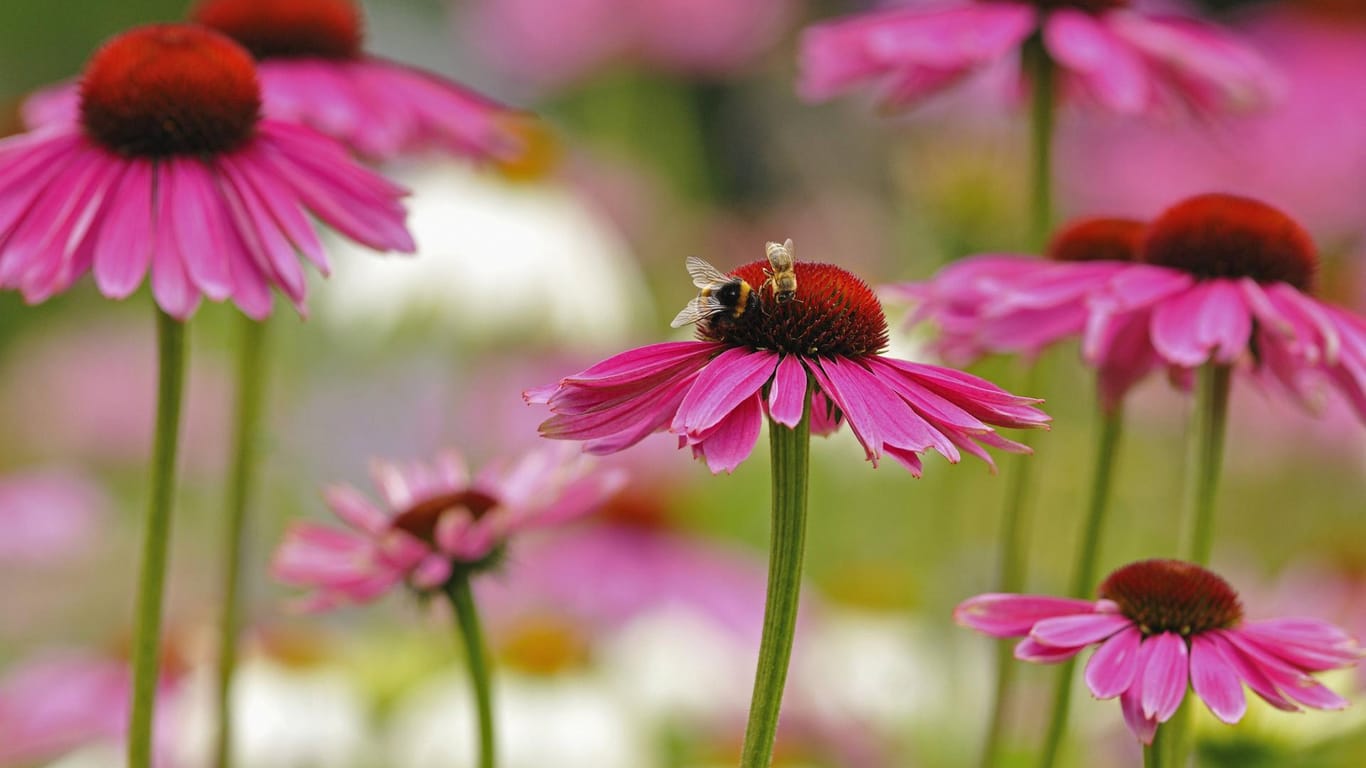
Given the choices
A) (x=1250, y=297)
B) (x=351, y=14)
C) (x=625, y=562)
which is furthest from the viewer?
(x=625, y=562)

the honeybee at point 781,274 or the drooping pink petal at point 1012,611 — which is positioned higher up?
the honeybee at point 781,274

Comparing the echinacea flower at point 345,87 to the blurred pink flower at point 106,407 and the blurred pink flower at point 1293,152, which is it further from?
the blurred pink flower at point 106,407

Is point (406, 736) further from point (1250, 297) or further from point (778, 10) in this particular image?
point (778, 10)

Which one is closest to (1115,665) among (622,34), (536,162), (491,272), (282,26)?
(282,26)

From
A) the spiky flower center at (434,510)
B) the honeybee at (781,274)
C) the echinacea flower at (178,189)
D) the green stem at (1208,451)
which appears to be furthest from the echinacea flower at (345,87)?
the green stem at (1208,451)

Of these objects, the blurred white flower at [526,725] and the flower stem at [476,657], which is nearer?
the flower stem at [476,657]

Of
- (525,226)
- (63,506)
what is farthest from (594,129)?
(63,506)
